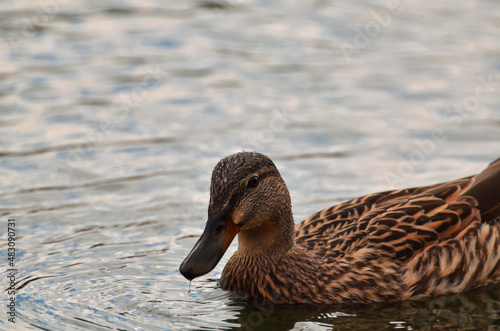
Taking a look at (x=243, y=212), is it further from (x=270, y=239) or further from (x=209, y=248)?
(x=270, y=239)

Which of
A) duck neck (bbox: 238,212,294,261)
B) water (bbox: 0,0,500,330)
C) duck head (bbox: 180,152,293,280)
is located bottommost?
water (bbox: 0,0,500,330)

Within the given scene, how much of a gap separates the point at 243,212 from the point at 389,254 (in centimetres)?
168

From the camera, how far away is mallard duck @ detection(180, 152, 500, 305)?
9.68m

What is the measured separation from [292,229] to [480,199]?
6.91 ft

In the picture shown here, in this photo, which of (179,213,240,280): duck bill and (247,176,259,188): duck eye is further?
(247,176,259,188): duck eye

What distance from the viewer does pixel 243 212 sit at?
30.1ft

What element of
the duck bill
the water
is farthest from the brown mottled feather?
the duck bill

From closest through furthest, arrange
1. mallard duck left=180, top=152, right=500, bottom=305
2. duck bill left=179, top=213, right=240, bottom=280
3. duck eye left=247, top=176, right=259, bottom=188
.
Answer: duck bill left=179, top=213, right=240, bottom=280 < duck eye left=247, top=176, right=259, bottom=188 < mallard duck left=180, top=152, right=500, bottom=305

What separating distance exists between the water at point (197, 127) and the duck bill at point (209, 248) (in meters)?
0.63

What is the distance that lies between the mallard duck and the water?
8.2 inches

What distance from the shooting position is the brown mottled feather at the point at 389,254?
9.75 metres

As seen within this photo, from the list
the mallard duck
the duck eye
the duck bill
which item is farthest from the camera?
the mallard duck

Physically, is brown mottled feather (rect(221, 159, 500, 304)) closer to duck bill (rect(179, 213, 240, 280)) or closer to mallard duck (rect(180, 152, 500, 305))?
mallard duck (rect(180, 152, 500, 305))

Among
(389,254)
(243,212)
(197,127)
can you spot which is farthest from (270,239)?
(197,127)
